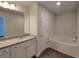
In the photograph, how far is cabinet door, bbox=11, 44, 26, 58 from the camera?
1809mm

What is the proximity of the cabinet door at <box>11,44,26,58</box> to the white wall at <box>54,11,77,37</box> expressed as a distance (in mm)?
2961

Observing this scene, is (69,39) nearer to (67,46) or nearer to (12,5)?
(67,46)

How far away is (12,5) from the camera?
238cm

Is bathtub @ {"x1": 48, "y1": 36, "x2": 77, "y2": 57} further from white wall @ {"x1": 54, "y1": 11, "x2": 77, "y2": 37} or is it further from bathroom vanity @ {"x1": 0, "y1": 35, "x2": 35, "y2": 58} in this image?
bathroom vanity @ {"x1": 0, "y1": 35, "x2": 35, "y2": 58}

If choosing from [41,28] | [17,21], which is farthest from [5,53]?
[41,28]

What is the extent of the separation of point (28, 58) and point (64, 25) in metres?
2.95

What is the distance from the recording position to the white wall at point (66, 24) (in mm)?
3907

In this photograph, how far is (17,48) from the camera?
1.93 meters

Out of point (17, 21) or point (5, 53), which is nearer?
point (5, 53)

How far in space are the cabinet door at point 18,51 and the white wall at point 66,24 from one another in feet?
9.71

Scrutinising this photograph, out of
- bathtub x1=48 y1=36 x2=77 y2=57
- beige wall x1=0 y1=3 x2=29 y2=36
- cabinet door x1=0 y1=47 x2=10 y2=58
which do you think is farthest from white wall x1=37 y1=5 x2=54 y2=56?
cabinet door x1=0 y1=47 x2=10 y2=58

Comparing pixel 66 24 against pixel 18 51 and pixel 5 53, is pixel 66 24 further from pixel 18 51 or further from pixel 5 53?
pixel 5 53

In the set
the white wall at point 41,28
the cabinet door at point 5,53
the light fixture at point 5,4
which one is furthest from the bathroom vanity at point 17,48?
the light fixture at point 5,4

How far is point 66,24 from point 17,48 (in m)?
3.27
